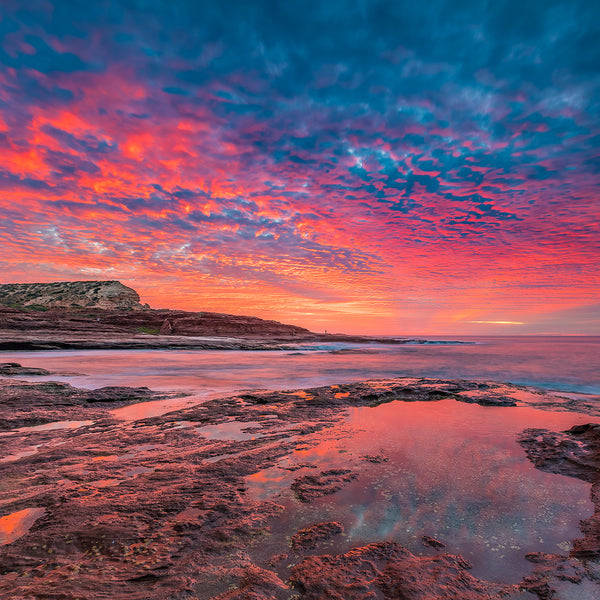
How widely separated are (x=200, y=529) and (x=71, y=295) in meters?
72.9

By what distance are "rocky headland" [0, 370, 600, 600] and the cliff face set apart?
63881 millimetres

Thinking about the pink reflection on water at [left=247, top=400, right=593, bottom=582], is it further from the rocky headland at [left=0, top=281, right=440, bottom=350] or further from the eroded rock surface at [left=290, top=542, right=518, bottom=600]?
the rocky headland at [left=0, top=281, right=440, bottom=350]

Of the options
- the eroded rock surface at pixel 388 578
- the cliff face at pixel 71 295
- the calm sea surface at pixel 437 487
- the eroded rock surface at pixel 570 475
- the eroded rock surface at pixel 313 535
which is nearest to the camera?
the eroded rock surface at pixel 388 578

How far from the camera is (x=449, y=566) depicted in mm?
2277

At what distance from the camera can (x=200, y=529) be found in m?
2.64

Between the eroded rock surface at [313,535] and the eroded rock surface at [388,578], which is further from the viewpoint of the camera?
the eroded rock surface at [313,535]

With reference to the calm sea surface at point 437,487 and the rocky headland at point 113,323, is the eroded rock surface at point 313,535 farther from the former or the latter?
the rocky headland at point 113,323

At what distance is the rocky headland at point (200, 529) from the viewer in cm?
205

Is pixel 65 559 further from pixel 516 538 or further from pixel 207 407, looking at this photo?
pixel 207 407

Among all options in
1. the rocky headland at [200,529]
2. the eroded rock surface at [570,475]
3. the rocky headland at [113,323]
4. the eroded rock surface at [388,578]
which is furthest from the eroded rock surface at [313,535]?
the rocky headland at [113,323]

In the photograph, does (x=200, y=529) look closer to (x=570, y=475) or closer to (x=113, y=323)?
(x=570, y=475)

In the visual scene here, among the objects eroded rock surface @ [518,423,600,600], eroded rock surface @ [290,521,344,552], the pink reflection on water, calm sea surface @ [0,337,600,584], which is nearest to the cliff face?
calm sea surface @ [0,337,600,584]

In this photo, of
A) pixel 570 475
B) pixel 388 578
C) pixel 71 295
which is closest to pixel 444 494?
pixel 388 578

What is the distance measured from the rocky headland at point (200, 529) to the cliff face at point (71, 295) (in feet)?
210
